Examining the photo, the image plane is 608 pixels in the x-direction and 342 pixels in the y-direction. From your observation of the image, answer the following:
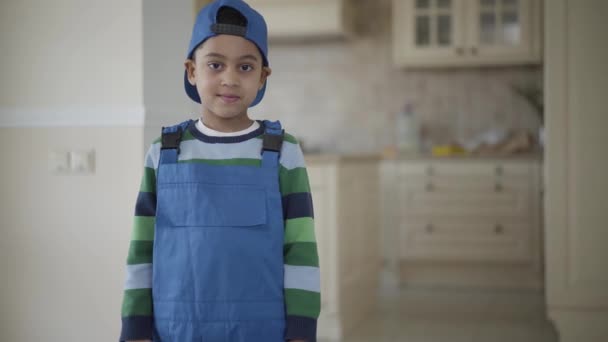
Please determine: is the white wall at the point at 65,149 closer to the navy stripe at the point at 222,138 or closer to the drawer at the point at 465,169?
the navy stripe at the point at 222,138

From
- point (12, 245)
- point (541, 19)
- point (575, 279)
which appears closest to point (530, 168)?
point (541, 19)

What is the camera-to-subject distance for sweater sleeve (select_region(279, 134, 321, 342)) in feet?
4.24

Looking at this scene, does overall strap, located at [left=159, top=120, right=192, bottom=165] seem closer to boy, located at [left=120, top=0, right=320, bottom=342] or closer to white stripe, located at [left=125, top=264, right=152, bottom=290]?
boy, located at [left=120, top=0, right=320, bottom=342]

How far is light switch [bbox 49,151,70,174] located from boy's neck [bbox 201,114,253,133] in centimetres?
93

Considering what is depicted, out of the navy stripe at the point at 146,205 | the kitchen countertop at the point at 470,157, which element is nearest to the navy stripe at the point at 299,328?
the navy stripe at the point at 146,205

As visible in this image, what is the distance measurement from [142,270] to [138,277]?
0.6 inches

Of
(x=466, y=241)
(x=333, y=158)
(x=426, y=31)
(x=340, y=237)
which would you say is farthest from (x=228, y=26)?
(x=426, y=31)

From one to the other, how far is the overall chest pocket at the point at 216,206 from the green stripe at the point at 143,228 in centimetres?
6

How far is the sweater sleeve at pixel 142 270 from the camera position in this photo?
1.32m

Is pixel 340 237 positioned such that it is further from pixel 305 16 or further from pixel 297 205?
pixel 305 16

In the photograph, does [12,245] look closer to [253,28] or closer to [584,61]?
[253,28]

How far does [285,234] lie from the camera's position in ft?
4.35

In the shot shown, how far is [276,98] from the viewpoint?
5.28m

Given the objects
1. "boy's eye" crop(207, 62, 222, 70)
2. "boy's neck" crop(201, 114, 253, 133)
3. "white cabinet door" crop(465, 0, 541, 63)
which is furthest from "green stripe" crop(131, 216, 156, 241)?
"white cabinet door" crop(465, 0, 541, 63)
